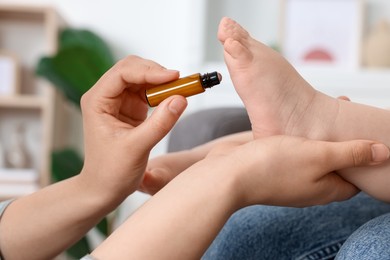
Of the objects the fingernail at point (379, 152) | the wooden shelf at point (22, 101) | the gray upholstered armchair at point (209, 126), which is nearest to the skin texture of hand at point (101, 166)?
the fingernail at point (379, 152)

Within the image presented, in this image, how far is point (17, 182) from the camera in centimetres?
239

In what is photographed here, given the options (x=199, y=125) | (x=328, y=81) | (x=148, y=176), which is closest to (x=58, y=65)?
(x=199, y=125)

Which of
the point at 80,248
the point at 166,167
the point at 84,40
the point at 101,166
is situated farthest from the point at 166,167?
the point at 84,40

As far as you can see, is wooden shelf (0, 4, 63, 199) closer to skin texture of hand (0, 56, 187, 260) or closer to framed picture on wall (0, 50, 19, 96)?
framed picture on wall (0, 50, 19, 96)

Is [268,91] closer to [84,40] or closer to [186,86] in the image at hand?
[186,86]

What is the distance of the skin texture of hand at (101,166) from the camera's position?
0.68m

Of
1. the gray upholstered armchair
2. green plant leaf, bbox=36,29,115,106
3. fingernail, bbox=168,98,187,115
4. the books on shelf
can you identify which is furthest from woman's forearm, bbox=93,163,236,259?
the books on shelf

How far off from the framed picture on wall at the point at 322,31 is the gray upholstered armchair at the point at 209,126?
1.44 m

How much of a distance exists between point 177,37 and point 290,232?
6.63 ft

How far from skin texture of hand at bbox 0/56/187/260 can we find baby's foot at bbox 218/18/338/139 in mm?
84

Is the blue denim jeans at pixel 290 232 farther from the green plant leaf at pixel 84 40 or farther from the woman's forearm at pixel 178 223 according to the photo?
the green plant leaf at pixel 84 40

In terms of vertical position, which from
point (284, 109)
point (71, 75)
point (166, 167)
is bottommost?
point (71, 75)

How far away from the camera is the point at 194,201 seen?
56cm

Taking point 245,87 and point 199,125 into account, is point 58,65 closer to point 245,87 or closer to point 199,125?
point 199,125
